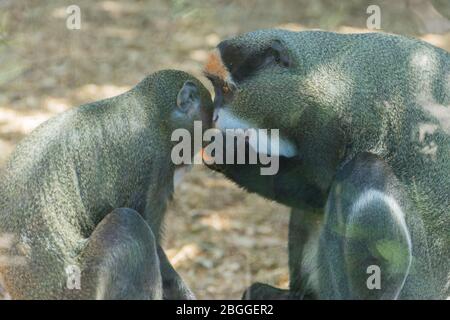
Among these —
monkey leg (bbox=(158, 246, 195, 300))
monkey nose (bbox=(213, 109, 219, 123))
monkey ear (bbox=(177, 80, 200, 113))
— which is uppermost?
monkey ear (bbox=(177, 80, 200, 113))

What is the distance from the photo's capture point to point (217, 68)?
431cm

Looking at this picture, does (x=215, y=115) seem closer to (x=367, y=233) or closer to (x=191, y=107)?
(x=191, y=107)

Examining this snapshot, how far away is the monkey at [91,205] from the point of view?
12.4ft

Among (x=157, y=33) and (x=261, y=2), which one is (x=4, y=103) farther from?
(x=261, y=2)

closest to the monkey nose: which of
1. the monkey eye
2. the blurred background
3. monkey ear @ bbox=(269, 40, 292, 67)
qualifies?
the monkey eye

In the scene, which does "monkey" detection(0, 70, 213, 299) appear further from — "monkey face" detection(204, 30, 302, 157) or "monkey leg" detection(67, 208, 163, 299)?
"monkey face" detection(204, 30, 302, 157)

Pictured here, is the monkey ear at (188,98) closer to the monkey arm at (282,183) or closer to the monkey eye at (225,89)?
the monkey eye at (225,89)

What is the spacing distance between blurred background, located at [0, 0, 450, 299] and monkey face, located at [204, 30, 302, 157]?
0.45 metres

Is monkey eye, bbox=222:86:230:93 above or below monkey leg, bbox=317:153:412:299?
above

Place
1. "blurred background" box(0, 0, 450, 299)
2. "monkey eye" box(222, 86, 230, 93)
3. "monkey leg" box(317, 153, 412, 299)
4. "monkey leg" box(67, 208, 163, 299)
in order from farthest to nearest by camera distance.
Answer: "blurred background" box(0, 0, 450, 299), "monkey eye" box(222, 86, 230, 93), "monkey leg" box(317, 153, 412, 299), "monkey leg" box(67, 208, 163, 299)

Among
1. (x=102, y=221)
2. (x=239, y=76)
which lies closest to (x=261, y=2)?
(x=239, y=76)

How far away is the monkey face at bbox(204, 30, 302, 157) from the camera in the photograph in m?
4.24

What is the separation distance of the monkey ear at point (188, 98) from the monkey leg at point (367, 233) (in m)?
0.87

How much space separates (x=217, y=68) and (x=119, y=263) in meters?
1.14
